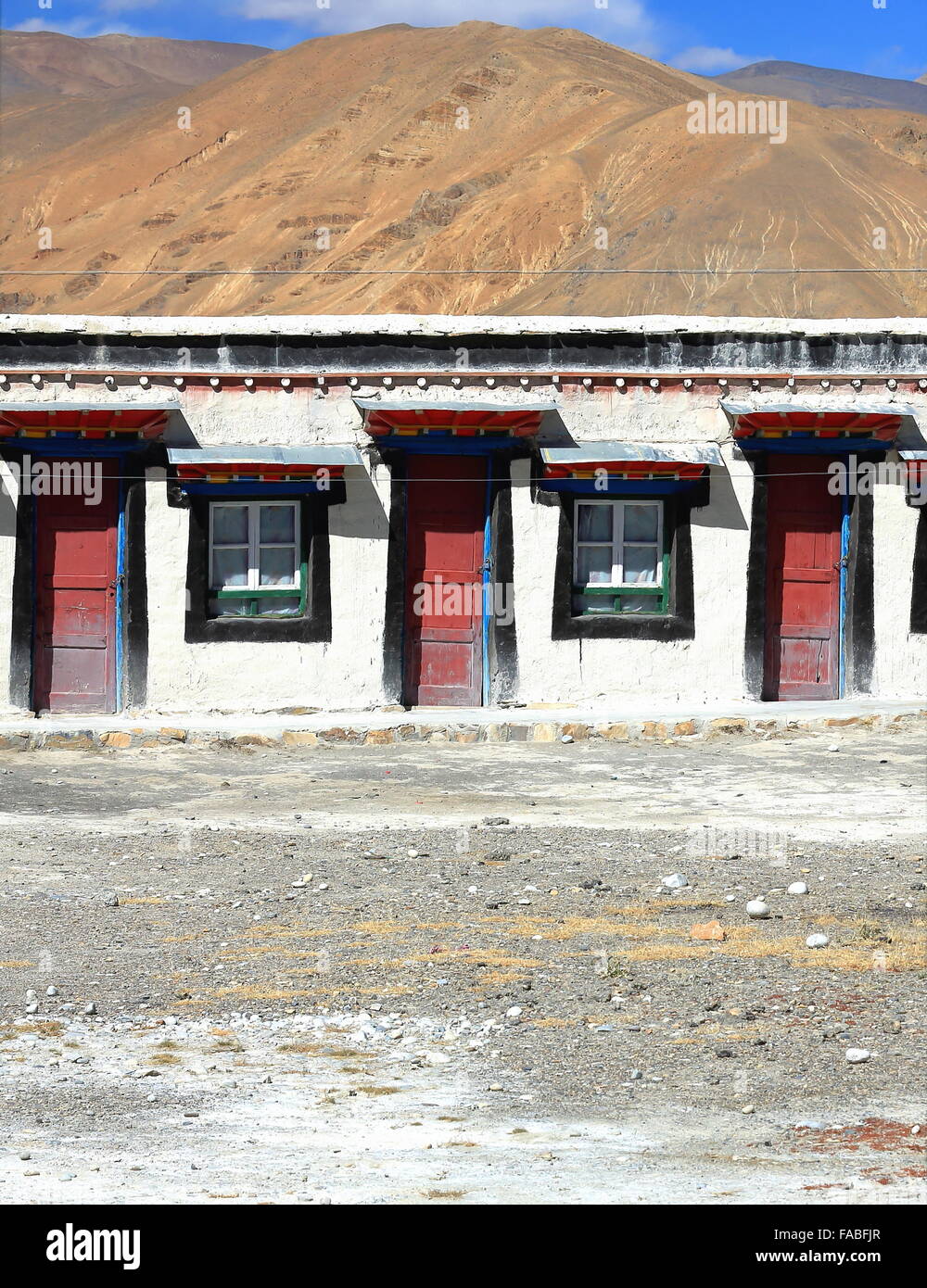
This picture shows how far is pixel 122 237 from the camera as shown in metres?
90.9

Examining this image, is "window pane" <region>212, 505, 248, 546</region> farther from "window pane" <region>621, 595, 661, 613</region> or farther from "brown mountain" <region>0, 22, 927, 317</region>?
"brown mountain" <region>0, 22, 927, 317</region>

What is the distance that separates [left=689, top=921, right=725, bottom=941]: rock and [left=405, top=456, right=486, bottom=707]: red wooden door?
809 cm

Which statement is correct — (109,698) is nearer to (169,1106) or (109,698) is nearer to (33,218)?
(169,1106)

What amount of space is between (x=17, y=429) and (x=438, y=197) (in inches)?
2679

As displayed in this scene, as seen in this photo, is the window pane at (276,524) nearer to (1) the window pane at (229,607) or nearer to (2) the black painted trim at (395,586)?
(1) the window pane at (229,607)

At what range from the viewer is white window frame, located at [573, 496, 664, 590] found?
16422 millimetres

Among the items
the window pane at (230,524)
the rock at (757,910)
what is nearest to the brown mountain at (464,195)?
the window pane at (230,524)

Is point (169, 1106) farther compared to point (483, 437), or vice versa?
point (483, 437)

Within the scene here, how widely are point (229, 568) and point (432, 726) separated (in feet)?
8.68

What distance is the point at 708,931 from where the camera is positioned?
27.4ft

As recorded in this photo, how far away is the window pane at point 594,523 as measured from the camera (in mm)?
16406

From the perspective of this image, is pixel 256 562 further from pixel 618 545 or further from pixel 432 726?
pixel 618 545

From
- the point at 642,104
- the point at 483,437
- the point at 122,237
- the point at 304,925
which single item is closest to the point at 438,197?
the point at 642,104

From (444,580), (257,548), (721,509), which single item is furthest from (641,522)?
(257,548)
